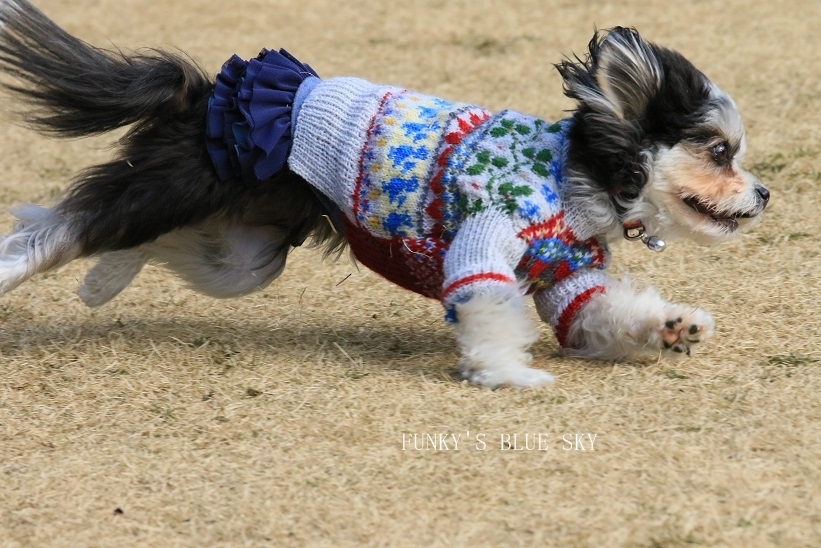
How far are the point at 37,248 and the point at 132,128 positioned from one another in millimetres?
524

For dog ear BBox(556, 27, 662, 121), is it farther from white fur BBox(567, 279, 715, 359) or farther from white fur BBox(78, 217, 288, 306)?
white fur BBox(78, 217, 288, 306)

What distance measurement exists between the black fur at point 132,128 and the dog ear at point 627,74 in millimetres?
1069

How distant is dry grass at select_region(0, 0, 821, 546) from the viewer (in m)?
2.91

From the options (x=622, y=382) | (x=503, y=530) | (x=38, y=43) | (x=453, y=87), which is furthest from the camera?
(x=453, y=87)

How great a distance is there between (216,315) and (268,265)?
0.55 metres

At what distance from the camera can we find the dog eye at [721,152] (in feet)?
12.4

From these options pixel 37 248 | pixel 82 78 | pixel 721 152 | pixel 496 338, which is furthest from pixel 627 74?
pixel 37 248

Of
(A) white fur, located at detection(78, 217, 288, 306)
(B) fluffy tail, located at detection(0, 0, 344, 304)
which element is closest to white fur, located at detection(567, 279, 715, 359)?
(B) fluffy tail, located at detection(0, 0, 344, 304)

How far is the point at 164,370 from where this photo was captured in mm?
3988

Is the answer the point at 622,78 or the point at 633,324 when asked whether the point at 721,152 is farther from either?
the point at 633,324

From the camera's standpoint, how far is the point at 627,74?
12.1 feet

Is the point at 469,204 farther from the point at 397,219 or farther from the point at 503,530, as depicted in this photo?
the point at 503,530

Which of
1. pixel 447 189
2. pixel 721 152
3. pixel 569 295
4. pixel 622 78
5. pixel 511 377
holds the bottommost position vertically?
pixel 511 377

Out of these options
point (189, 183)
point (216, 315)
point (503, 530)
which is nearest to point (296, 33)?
point (216, 315)
